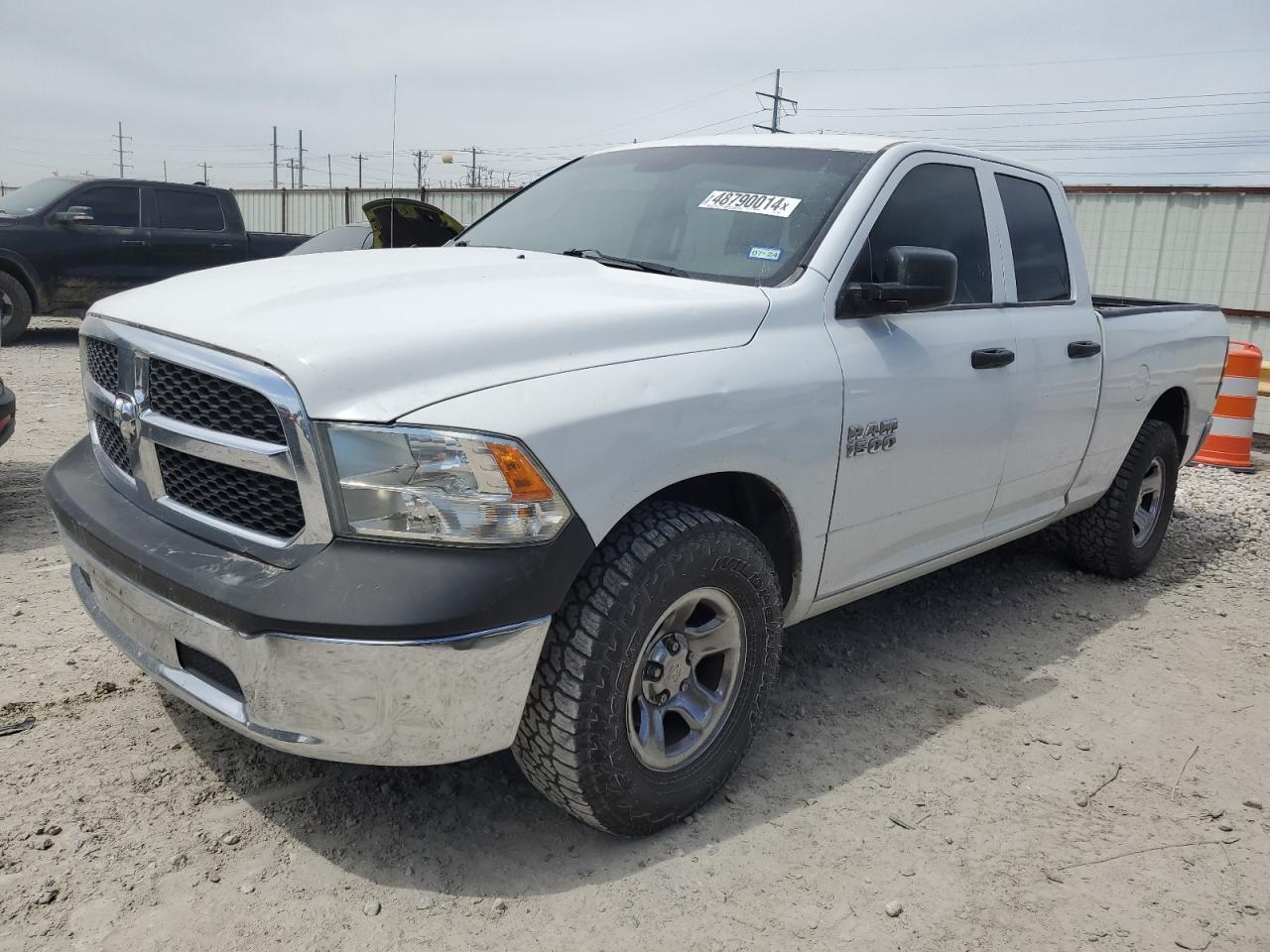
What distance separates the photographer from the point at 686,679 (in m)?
2.72

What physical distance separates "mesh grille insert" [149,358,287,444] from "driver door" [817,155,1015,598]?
5.07ft

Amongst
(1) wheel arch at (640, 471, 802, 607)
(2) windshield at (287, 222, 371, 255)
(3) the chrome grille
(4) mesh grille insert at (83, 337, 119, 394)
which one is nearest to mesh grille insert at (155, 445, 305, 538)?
(3) the chrome grille

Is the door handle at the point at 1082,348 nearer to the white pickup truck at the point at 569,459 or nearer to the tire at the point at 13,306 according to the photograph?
the white pickup truck at the point at 569,459

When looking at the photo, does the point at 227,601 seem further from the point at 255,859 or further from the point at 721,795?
the point at 721,795

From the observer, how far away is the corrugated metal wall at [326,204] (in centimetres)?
1939

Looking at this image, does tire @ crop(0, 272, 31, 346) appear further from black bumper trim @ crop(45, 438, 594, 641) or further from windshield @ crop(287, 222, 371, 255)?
black bumper trim @ crop(45, 438, 594, 641)

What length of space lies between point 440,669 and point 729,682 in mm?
937

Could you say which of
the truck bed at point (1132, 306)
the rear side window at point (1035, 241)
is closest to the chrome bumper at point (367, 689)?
the rear side window at point (1035, 241)

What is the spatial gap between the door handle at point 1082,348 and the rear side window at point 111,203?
35.3 feet

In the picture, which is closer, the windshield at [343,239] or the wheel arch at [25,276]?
the windshield at [343,239]

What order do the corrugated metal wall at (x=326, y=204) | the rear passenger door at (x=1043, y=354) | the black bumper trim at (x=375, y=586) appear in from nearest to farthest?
the black bumper trim at (x=375, y=586), the rear passenger door at (x=1043, y=354), the corrugated metal wall at (x=326, y=204)

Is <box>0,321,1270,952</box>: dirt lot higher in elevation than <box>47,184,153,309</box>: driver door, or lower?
lower

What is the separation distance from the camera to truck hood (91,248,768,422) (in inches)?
86.2

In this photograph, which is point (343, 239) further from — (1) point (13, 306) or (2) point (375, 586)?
(1) point (13, 306)
